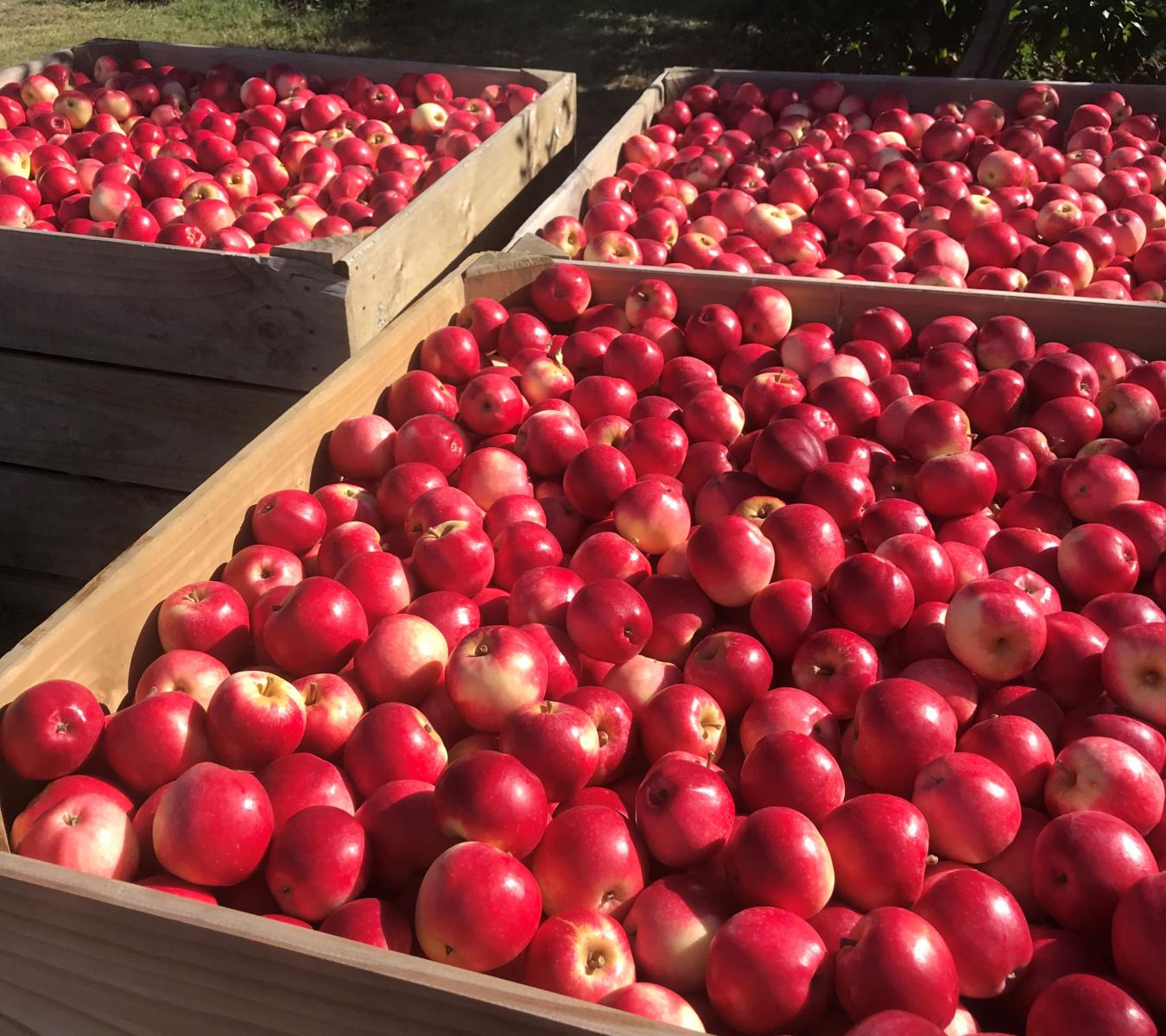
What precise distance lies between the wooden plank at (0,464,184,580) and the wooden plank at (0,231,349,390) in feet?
1.46

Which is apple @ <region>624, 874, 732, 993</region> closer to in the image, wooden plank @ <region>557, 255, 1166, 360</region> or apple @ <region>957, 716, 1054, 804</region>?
apple @ <region>957, 716, 1054, 804</region>

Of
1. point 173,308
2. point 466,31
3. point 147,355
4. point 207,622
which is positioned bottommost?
point 466,31

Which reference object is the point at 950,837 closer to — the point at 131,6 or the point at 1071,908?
the point at 1071,908

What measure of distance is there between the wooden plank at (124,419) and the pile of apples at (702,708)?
85cm

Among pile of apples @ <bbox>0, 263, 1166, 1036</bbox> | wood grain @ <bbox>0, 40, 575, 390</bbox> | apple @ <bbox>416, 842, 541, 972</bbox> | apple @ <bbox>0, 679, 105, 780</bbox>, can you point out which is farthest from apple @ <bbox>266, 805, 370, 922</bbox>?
wood grain @ <bbox>0, 40, 575, 390</bbox>

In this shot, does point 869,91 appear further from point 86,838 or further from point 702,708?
point 86,838

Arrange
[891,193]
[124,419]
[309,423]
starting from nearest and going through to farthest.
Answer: [309,423] → [124,419] → [891,193]

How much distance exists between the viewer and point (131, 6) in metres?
12.4

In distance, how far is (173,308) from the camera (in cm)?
321

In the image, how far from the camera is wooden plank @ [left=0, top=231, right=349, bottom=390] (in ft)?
9.95

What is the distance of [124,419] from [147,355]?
0.79ft

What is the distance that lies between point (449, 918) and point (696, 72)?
4.86 meters

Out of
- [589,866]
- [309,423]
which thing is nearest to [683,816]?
[589,866]

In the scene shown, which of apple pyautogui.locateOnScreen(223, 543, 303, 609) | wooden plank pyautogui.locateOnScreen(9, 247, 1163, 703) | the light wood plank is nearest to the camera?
wooden plank pyautogui.locateOnScreen(9, 247, 1163, 703)
